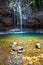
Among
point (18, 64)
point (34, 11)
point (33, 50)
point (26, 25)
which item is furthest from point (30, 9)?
point (18, 64)

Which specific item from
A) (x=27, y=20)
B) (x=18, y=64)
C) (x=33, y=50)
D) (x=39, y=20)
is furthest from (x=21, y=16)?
(x=18, y=64)

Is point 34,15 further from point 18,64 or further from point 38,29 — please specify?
point 18,64

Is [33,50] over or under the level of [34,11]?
under

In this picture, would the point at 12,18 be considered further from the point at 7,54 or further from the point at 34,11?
the point at 7,54

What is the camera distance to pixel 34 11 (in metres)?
10.4

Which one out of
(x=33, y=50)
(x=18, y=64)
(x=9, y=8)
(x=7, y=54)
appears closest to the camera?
(x=18, y=64)

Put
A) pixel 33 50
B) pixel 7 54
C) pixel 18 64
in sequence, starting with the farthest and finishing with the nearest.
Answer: pixel 33 50
pixel 7 54
pixel 18 64

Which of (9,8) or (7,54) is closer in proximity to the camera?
(7,54)

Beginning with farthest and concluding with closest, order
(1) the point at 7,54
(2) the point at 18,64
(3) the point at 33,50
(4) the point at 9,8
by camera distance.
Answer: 1. (4) the point at 9,8
2. (3) the point at 33,50
3. (1) the point at 7,54
4. (2) the point at 18,64

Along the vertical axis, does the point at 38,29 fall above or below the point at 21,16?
below

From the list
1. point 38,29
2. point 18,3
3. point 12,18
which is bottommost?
point 38,29

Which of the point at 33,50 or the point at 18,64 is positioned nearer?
the point at 18,64

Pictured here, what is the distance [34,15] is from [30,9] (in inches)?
→ 17.0

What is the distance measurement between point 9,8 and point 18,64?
6.49m
